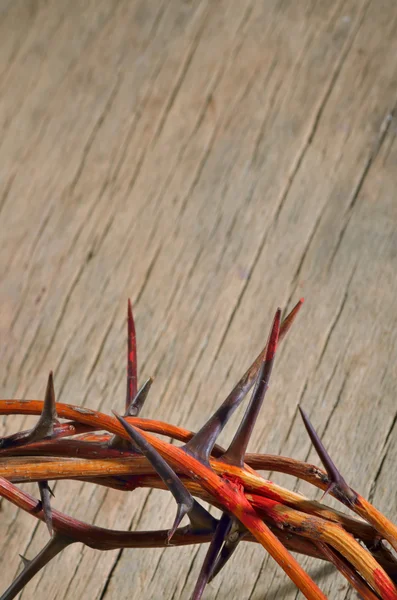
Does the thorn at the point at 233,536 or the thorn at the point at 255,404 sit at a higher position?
the thorn at the point at 255,404

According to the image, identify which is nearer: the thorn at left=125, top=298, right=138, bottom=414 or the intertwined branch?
the intertwined branch

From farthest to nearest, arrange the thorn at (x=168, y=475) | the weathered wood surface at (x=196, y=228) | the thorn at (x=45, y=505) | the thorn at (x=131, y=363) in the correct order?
the weathered wood surface at (x=196, y=228)
the thorn at (x=131, y=363)
the thorn at (x=45, y=505)
the thorn at (x=168, y=475)

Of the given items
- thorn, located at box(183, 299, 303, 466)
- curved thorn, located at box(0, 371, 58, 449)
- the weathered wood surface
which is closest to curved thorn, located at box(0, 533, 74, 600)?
curved thorn, located at box(0, 371, 58, 449)

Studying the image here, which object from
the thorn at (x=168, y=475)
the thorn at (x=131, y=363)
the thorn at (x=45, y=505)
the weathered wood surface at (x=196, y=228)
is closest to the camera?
the thorn at (x=168, y=475)

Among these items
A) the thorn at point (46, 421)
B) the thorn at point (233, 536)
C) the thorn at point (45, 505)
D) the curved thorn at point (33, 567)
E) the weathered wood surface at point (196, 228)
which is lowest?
the curved thorn at point (33, 567)

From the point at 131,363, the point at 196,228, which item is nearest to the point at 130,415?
the point at 131,363

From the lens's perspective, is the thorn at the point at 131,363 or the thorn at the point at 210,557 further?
the thorn at the point at 131,363

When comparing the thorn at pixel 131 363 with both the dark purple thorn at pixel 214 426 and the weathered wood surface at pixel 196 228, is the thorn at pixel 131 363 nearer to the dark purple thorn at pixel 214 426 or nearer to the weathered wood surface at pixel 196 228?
the dark purple thorn at pixel 214 426

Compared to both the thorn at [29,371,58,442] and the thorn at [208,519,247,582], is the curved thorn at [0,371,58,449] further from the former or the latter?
the thorn at [208,519,247,582]

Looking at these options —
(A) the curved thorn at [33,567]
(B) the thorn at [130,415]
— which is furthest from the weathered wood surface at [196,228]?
(B) the thorn at [130,415]
